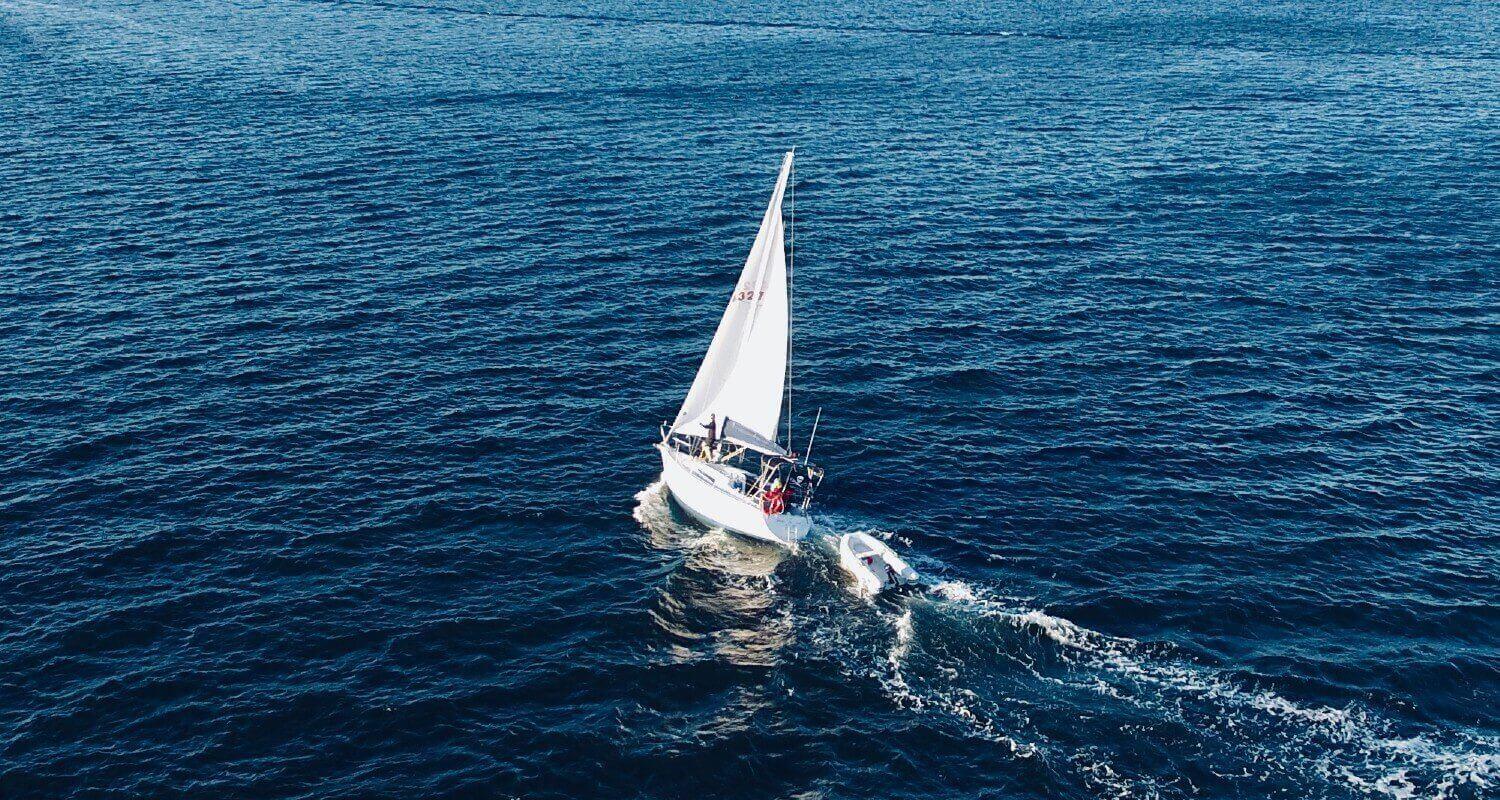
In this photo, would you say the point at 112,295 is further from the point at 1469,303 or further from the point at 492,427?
the point at 1469,303

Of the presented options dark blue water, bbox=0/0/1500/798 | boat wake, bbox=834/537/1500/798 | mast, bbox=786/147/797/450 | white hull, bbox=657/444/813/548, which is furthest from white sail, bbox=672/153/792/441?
boat wake, bbox=834/537/1500/798

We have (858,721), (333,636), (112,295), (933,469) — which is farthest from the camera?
(112,295)

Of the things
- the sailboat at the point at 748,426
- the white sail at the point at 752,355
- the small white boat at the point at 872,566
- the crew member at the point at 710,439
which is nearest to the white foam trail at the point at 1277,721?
the small white boat at the point at 872,566

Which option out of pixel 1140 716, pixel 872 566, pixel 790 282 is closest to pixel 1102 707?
pixel 1140 716

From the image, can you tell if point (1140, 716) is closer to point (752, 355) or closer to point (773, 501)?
point (773, 501)

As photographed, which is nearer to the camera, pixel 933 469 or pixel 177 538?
pixel 177 538

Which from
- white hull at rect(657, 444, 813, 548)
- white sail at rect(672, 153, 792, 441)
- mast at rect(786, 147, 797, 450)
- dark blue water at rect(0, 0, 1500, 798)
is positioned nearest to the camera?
dark blue water at rect(0, 0, 1500, 798)

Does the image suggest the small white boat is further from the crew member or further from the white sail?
the crew member

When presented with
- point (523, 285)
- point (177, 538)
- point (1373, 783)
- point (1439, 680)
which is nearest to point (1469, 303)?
point (1439, 680)
